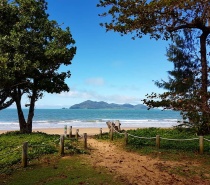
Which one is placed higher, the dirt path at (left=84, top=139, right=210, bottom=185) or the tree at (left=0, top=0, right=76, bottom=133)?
the tree at (left=0, top=0, right=76, bottom=133)

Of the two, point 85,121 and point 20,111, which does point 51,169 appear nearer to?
point 20,111

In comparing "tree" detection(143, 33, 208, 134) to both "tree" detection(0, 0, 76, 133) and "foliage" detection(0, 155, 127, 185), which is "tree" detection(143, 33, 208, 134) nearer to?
"foliage" detection(0, 155, 127, 185)

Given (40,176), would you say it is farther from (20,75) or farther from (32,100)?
(32,100)

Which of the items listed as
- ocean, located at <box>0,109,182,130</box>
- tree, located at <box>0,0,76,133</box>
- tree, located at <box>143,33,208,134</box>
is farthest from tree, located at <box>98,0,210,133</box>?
ocean, located at <box>0,109,182,130</box>

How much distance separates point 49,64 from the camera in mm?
27578

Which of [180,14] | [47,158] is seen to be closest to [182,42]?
[180,14]

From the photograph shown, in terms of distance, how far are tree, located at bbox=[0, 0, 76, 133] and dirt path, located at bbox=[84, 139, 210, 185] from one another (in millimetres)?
→ 10343

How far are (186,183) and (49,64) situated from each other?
60.8 feet

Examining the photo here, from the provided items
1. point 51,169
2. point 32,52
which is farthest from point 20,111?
point 51,169

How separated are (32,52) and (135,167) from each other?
625 inches

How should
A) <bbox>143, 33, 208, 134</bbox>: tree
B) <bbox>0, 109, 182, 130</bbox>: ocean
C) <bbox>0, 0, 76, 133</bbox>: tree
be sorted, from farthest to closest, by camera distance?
<bbox>0, 109, 182, 130</bbox>: ocean → <bbox>0, 0, 76, 133</bbox>: tree → <bbox>143, 33, 208, 134</bbox>: tree

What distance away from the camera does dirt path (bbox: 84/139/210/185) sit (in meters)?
12.8

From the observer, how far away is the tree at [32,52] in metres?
25.6

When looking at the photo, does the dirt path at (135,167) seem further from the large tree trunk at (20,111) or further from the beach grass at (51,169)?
the large tree trunk at (20,111)
